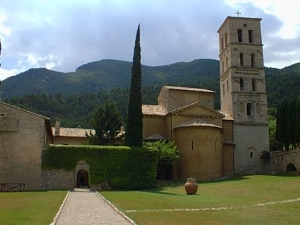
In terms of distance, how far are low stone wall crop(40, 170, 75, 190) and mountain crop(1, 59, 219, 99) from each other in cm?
8653

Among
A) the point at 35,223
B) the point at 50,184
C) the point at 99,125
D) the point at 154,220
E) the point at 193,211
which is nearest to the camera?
the point at 35,223

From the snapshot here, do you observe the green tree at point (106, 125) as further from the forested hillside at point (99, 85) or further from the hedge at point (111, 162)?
the forested hillside at point (99, 85)

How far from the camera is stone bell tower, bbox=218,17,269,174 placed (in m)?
46.2

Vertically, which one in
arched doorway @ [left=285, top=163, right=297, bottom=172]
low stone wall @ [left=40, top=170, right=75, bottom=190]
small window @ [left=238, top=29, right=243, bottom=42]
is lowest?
low stone wall @ [left=40, top=170, right=75, bottom=190]

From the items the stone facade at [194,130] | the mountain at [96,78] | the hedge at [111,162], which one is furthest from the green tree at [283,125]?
the mountain at [96,78]

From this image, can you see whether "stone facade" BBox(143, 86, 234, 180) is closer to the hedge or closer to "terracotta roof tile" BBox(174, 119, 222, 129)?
"terracotta roof tile" BBox(174, 119, 222, 129)

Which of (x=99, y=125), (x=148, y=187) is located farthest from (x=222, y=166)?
(x=99, y=125)

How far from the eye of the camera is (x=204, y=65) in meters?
134

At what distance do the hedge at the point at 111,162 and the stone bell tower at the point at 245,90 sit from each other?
53.1 feet

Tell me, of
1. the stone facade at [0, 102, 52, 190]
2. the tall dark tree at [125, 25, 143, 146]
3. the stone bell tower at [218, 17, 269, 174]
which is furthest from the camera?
the stone bell tower at [218, 17, 269, 174]

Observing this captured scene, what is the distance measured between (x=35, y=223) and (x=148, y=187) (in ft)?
73.7

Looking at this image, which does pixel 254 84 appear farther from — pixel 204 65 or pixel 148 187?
pixel 204 65

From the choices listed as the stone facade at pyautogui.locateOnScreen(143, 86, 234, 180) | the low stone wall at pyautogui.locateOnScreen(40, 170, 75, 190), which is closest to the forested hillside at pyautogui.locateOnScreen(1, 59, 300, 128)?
the stone facade at pyautogui.locateOnScreen(143, 86, 234, 180)

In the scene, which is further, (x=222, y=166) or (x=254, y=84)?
(x=254, y=84)
